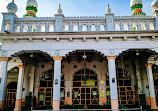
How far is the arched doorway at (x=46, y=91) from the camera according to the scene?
59.9 ft

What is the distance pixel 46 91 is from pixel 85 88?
4870 mm

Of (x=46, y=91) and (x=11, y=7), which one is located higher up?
(x=11, y=7)

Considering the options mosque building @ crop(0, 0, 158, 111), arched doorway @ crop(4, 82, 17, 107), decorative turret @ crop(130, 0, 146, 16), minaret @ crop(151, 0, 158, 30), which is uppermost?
decorative turret @ crop(130, 0, 146, 16)

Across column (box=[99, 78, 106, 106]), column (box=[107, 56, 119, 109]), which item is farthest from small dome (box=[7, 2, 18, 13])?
column (box=[99, 78, 106, 106])

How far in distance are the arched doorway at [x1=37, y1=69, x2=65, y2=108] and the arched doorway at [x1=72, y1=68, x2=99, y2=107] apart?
57.5 inches

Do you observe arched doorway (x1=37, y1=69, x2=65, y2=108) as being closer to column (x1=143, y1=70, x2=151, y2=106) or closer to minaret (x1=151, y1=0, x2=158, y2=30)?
column (x1=143, y1=70, x2=151, y2=106)

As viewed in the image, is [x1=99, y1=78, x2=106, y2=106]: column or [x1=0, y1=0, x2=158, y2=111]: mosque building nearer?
[x1=0, y1=0, x2=158, y2=111]: mosque building

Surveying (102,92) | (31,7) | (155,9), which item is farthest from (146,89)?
(31,7)

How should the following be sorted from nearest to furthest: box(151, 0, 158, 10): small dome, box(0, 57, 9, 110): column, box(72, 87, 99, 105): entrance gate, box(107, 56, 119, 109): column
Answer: box(107, 56, 119, 109): column → box(0, 57, 9, 110): column → box(151, 0, 158, 10): small dome → box(72, 87, 99, 105): entrance gate

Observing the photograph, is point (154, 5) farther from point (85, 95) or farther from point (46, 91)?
point (46, 91)

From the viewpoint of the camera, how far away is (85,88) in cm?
1856

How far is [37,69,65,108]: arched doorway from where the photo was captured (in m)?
18.2

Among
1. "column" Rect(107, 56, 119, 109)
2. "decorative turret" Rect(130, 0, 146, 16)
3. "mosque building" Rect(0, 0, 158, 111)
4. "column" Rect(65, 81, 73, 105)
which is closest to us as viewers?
"column" Rect(107, 56, 119, 109)

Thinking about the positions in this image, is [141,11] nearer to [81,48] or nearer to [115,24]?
[115,24]
